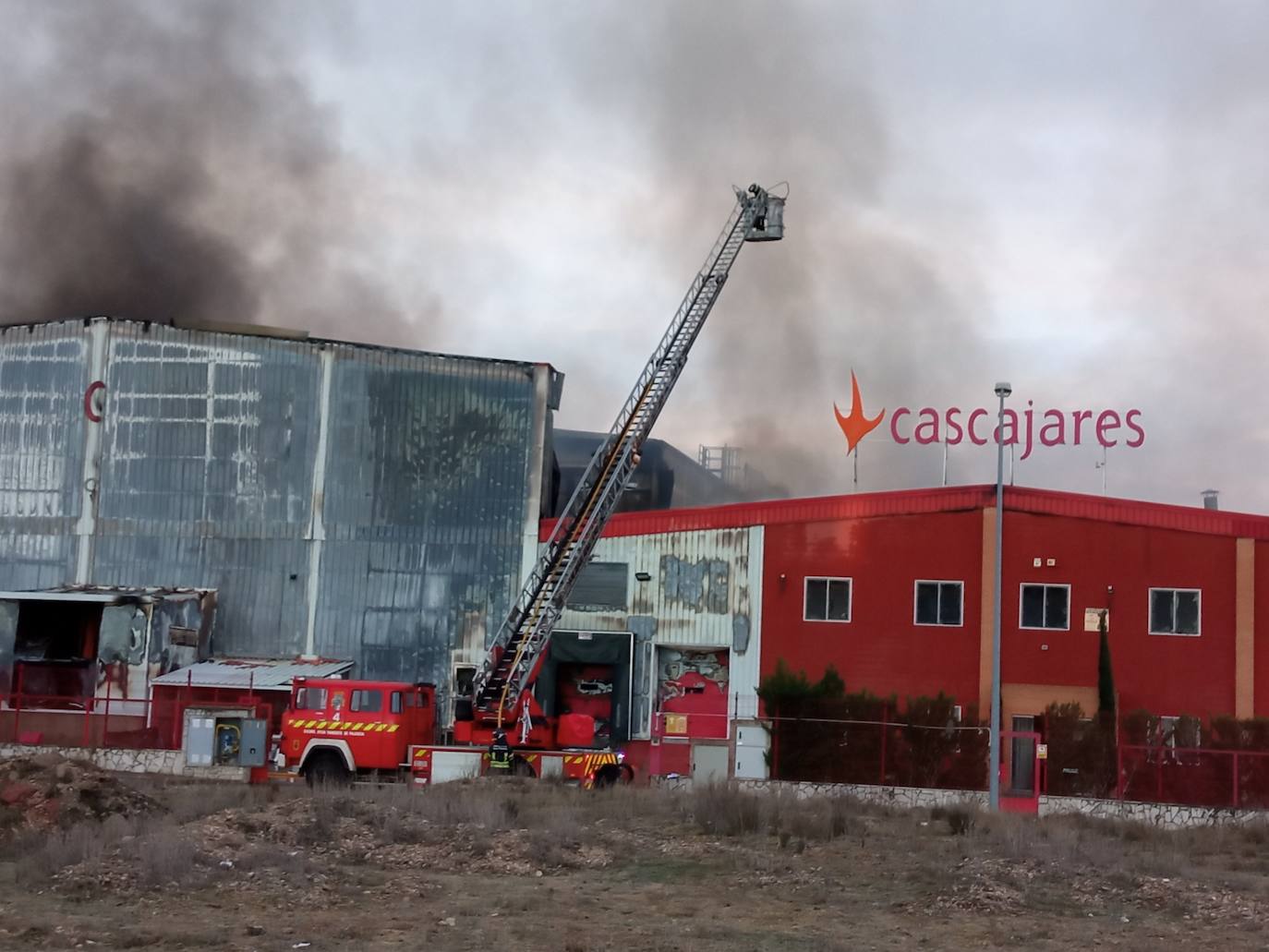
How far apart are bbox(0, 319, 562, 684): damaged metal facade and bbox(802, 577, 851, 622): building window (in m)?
7.73

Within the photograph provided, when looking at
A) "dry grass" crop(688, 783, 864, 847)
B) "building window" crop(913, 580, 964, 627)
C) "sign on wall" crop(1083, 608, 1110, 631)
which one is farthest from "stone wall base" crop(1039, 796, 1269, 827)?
"building window" crop(913, 580, 964, 627)

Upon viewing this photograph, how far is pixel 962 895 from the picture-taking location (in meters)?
18.0

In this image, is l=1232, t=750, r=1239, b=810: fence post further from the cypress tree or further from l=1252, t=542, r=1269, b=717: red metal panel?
l=1252, t=542, r=1269, b=717: red metal panel

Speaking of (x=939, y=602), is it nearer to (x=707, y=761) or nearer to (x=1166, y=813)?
(x=707, y=761)

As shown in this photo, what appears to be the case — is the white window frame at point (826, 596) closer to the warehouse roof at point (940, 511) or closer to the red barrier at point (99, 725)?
the warehouse roof at point (940, 511)

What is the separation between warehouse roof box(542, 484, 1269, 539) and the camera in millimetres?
36188

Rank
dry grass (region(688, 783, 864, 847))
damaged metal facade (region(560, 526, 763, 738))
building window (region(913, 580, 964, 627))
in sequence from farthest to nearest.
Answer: damaged metal facade (region(560, 526, 763, 738))
building window (region(913, 580, 964, 627))
dry grass (region(688, 783, 864, 847))

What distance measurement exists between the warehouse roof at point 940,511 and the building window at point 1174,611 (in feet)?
5.21

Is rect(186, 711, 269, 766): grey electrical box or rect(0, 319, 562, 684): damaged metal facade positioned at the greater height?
rect(0, 319, 562, 684): damaged metal facade

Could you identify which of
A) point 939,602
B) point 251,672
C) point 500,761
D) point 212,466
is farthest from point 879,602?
point 212,466

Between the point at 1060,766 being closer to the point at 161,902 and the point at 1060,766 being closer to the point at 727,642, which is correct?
the point at 727,642

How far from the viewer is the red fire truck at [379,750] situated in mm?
30250

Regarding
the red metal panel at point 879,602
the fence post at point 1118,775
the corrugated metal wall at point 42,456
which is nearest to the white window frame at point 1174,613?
the red metal panel at point 879,602

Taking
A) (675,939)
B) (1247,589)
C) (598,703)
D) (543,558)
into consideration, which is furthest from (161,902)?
(1247,589)
